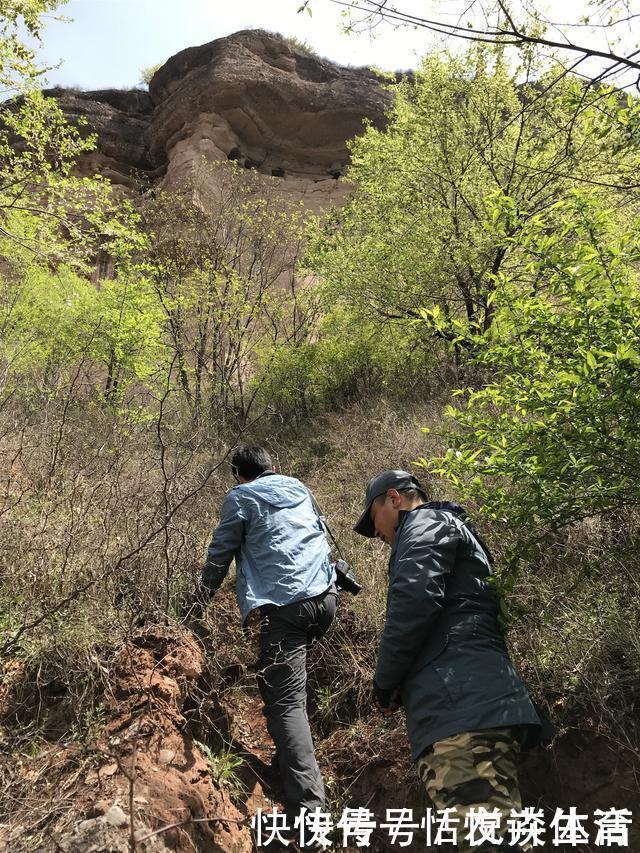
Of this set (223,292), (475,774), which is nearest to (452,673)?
(475,774)

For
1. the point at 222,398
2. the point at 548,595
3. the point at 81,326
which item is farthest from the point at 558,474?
the point at 81,326

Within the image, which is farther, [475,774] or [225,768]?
[225,768]

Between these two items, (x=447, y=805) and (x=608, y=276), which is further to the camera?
(x=608, y=276)

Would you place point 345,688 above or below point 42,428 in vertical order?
below

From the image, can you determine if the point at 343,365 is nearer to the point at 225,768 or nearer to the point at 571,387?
the point at 571,387

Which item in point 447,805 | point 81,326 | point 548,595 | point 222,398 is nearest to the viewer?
point 447,805

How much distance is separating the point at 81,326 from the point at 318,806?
10123 mm

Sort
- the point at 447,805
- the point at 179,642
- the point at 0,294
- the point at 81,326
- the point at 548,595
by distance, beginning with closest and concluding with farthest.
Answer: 1. the point at 447,805
2. the point at 179,642
3. the point at 548,595
4. the point at 0,294
5. the point at 81,326

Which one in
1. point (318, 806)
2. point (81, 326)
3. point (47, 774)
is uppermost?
point (81, 326)

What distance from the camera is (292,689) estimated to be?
283 cm

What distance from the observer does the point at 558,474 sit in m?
2.39

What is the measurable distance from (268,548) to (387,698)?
1.11m

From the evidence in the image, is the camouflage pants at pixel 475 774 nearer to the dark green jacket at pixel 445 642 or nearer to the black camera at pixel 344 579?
the dark green jacket at pixel 445 642

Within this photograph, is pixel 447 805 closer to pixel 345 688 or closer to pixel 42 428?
pixel 345 688
